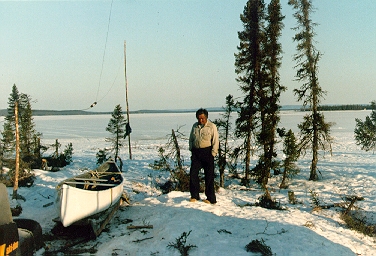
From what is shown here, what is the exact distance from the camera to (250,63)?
18.4 meters

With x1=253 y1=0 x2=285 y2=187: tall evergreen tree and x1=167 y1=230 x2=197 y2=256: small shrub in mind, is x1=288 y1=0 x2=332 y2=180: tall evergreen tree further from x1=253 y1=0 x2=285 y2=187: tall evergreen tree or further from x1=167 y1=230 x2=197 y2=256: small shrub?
x1=167 y1=230 x2=197 y2=256: small shrub

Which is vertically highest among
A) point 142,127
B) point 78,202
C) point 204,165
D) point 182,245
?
point 204,165

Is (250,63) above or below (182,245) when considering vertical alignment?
above

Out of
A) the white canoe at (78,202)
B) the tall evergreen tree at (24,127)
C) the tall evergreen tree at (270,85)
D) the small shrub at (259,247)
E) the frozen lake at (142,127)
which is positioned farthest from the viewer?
the frozen lake at (142,127)

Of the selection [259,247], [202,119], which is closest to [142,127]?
[202,119]

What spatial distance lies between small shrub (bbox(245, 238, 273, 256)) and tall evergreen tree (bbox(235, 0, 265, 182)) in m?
12.1

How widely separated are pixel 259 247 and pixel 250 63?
14.1m

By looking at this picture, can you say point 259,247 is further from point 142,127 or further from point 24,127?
point 142,127

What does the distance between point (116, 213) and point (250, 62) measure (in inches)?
506

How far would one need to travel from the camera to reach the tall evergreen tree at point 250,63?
713 inches

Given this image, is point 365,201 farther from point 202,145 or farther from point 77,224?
point 77,224

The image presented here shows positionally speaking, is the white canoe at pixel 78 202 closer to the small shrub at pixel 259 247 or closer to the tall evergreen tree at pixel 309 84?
the small shrub at pixel 259 247

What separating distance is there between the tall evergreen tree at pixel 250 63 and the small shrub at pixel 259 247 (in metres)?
12.1

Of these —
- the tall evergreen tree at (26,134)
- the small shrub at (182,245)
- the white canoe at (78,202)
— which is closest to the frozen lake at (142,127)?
the white canoe at (78,202)
